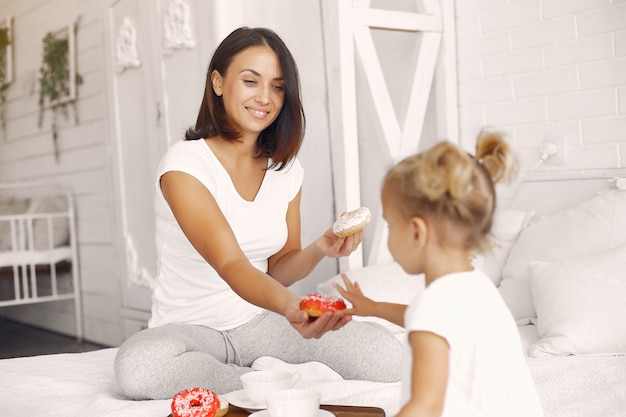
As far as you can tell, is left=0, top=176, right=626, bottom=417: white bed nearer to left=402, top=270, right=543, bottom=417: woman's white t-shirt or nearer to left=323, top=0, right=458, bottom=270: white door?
left=402, top=270, right=543, bottom=417: woman's white t-shirt

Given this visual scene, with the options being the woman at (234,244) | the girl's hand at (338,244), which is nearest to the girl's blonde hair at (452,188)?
the woman at (234,244)

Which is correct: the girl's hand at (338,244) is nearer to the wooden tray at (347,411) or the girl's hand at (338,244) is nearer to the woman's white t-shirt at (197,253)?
the woman's white t-shirt at (197,253)

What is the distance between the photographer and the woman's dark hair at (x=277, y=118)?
204 cm

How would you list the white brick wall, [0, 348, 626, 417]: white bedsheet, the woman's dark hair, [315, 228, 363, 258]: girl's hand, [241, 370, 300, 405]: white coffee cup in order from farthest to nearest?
the white brick wall < the woman's dark hair < [315, 228, 363, 258]: girl's hand < [0, 348, 626, 417]: white bedsheet < [241, 370, 300, 405]: white coffee cup

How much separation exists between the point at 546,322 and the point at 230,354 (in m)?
0.86

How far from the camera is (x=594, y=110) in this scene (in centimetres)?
272

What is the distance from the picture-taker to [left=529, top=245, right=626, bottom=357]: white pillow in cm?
192

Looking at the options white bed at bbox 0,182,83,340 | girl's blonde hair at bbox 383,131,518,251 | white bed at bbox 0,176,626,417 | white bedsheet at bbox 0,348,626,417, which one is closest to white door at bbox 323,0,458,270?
white bed at bbox 0,176,626,417

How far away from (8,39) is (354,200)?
384 cm

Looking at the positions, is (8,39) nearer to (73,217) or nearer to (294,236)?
(73,217)

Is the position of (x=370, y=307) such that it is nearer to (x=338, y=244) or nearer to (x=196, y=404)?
(x=196, y=404)

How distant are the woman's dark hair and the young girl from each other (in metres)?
1.01

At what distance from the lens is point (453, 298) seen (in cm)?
107

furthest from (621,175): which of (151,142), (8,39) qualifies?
(8,39)
